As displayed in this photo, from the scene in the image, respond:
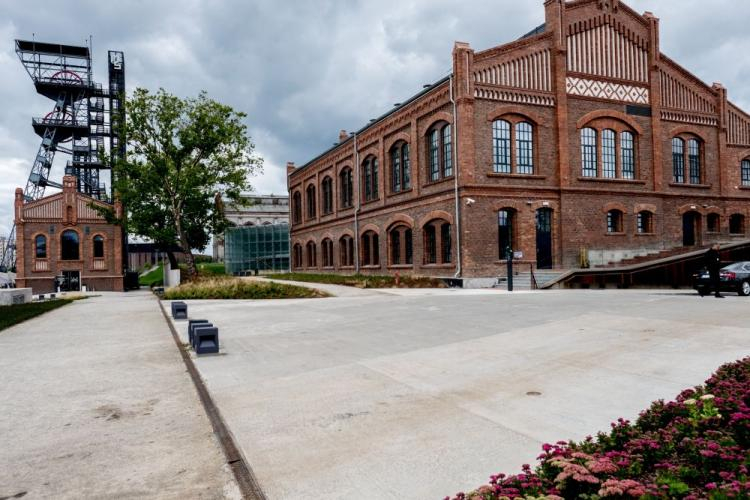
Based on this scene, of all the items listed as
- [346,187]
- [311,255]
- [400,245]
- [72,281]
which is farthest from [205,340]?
[72,281]

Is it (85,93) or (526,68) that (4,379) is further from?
(85,93)

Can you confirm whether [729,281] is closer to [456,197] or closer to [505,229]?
[505,229]

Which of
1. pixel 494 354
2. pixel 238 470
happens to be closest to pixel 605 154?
pixel 494 354

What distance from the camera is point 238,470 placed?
390 cm

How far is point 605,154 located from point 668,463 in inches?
1084

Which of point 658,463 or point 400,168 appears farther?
point 400,168

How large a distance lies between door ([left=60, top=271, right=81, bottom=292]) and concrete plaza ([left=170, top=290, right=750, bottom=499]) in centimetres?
3426

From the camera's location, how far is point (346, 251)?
38.8m

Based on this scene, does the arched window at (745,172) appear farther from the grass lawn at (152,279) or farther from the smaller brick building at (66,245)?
the grass lawn at (152,279)

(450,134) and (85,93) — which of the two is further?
(85,93)

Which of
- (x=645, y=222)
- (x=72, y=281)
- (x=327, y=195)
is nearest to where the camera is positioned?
(x=645, y=222)

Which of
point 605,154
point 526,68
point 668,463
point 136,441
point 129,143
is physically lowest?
point 136,441

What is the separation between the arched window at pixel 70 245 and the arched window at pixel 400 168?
26.2 m

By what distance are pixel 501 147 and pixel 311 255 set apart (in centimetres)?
2476
